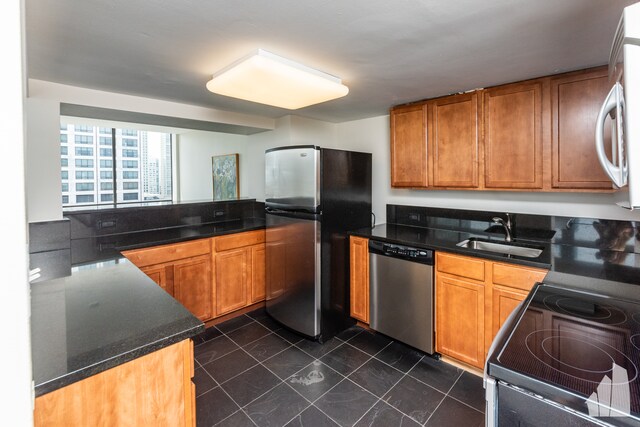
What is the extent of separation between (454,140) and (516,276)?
1183 millimetres

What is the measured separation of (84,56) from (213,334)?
229 cm

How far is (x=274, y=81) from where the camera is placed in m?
1.81

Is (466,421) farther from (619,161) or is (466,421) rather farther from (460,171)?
(460,171)

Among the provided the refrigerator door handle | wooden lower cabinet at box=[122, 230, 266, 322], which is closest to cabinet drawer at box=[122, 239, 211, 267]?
wooden lower cabinet at box=[122, 230, 266, 322]

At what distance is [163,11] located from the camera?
4.38 ft

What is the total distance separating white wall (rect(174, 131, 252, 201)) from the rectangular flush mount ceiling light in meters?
2.08

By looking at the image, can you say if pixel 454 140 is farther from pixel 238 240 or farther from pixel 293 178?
pixel 238 240

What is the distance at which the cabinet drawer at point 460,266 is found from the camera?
2114 mm

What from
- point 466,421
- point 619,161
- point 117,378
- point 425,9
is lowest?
point 466,421

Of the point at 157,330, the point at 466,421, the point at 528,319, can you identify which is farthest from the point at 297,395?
the point at 528,319

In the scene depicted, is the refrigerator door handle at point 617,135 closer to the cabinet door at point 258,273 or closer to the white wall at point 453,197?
the white wall at point 453,197

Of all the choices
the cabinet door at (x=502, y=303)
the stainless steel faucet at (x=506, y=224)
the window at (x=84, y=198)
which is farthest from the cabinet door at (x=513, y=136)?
the window at (x=84, y=198)

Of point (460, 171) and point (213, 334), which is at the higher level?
point (460, 171)

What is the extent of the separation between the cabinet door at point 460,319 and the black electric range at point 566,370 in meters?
1.04
